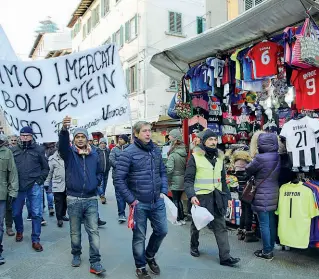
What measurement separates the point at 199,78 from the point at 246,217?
2.86 metres

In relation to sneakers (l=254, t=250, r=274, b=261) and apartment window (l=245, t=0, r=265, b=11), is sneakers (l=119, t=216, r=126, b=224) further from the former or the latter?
apartment window (l=245, t=0, r=265, b=11)

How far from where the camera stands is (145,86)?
22422 mm

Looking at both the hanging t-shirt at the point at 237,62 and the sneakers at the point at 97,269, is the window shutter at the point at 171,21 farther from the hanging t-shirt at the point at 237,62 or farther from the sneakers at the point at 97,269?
the sneakers at the point at 97,269

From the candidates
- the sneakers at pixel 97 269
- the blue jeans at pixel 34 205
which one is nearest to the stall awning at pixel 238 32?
the blue jeans at pixel 34 205

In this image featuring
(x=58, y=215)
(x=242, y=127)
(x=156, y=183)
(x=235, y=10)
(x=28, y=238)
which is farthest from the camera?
(x=235, y=10)

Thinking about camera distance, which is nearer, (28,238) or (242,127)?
(28,238)

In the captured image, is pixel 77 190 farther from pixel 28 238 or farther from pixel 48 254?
pixel 28 238

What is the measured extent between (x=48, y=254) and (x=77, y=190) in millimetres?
1420

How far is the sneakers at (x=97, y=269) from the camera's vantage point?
4574 millimetres

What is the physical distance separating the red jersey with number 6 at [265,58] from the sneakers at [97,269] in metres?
3.65

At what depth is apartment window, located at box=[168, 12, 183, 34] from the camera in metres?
23.5

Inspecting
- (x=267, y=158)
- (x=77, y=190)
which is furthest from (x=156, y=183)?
(x=267, y=158)

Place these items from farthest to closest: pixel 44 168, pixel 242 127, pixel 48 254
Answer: pixel 242 127
pixel 44 168
pixel 48 254

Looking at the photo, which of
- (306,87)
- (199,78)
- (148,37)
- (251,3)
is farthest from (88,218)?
(148,37)
